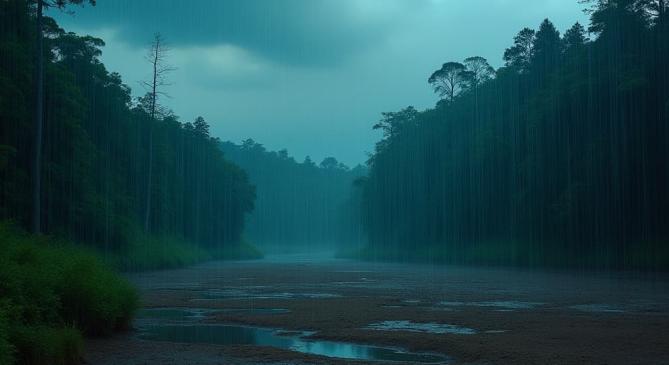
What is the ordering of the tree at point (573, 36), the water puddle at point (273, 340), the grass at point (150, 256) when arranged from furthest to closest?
the tree at point (573, 36), the grass at point (150, 256), the water puddle at point (273, 340)

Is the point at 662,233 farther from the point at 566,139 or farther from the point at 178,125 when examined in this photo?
the point at 178,125

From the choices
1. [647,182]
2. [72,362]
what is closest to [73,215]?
[72,362]

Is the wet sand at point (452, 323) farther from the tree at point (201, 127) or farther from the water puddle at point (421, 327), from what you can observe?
the tree at point (201, 127)

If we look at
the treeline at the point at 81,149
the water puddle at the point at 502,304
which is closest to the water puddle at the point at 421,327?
the water puddle at the point at 502,304

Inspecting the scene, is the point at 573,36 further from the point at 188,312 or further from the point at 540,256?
the point at 188,312

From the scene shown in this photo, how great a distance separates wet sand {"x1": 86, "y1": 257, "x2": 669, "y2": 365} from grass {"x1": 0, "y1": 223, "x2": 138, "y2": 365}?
0.54m

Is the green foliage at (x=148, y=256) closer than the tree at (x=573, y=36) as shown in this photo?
Yes

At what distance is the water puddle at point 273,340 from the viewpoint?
10.3m

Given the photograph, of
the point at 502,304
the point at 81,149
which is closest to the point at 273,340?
the point at 502,304

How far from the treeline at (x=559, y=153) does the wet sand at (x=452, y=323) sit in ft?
62.1

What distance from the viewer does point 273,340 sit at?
1220 cm

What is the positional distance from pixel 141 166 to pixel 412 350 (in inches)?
2109

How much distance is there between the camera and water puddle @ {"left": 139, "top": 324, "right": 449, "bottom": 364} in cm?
1030

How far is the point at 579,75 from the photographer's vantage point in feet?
150
